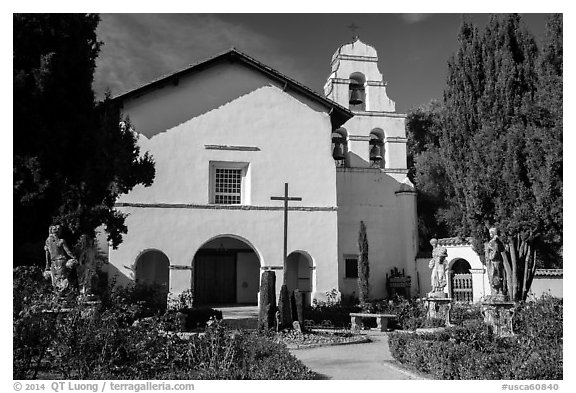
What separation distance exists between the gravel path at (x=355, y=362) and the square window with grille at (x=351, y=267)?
388 inches

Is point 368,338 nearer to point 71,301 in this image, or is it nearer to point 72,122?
point 71,301

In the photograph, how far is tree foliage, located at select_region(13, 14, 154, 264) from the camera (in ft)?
38.7

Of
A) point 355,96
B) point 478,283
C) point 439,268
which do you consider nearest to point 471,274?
point 478,283

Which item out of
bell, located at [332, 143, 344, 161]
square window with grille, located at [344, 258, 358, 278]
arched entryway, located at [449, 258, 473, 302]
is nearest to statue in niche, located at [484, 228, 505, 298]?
square window with grille, located at [344, 258, 358, 278]

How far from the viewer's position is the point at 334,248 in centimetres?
2208

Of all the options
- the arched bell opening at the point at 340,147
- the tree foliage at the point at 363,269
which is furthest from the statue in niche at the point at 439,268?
the arched bell opening at the point at 340,147

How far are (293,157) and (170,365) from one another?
13.8m

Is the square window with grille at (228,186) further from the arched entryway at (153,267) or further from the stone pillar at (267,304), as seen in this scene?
the stone pillar at (267,304)

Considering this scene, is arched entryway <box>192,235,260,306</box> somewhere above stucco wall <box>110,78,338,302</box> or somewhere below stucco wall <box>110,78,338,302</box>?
below

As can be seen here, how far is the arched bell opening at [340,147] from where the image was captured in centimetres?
2508

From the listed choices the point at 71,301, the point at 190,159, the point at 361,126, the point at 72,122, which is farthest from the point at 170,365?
the point at 361,126

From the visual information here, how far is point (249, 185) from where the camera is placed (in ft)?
70.8

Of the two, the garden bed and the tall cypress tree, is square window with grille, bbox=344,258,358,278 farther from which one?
the garden bed

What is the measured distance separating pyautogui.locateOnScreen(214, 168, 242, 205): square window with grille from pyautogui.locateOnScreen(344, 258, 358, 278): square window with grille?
19.5ft
